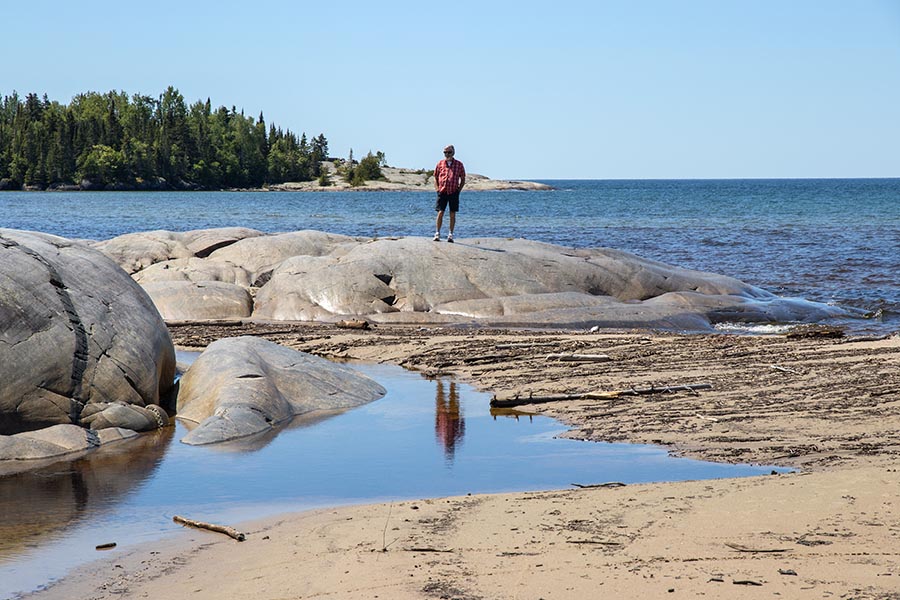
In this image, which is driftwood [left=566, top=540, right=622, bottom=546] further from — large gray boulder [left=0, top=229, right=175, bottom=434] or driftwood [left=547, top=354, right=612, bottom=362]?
driftwood [left=547, top=354, right=612, bottom=362]

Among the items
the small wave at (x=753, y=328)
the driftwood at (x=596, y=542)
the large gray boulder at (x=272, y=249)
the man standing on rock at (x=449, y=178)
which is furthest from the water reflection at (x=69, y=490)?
the large gray boulder at (x=272, y=249)

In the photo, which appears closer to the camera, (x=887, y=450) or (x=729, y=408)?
(x=887, y=450)

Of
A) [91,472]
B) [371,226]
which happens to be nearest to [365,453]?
[91,472]

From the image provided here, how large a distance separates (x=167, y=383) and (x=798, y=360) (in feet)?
24.6

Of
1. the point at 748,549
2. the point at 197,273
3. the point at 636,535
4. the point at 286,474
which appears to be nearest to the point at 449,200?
the point at 197,273

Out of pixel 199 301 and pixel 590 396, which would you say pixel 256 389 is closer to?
pixel 590 396

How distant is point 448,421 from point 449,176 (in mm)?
9617

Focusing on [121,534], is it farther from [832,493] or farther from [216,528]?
[832,493]

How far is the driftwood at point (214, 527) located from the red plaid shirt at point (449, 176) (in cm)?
1293

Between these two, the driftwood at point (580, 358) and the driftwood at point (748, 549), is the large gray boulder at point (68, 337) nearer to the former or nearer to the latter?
the driftwood at point (580, 358)

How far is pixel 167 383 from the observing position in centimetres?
1138

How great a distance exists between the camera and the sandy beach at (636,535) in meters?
5.36

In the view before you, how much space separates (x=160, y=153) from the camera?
138250mm

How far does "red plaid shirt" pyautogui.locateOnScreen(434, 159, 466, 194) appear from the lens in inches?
760
